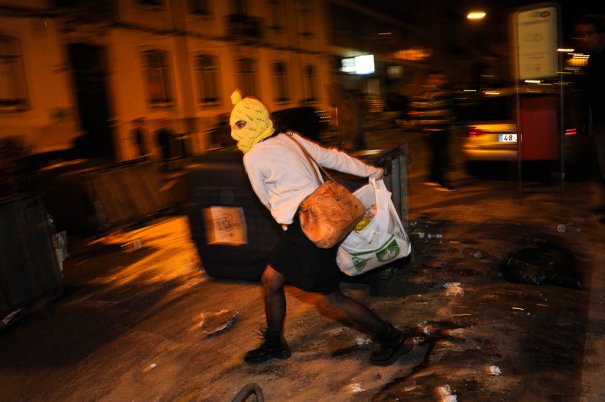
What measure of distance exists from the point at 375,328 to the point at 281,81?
80.8ft

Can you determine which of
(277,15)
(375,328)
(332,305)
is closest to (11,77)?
(332,305)

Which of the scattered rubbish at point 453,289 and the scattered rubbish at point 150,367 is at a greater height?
the scattered rubbish at point 453,289

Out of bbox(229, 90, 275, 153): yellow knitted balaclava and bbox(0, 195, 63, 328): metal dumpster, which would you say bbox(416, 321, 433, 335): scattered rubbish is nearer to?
bbox(229, 90, 275, 153): yellow knitted balaclava

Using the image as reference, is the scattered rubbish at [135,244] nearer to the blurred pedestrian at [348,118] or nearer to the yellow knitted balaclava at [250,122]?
the blurred pedestrian at [348,118]

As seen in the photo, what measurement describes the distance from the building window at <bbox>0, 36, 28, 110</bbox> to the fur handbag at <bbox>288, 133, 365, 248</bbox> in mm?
12448

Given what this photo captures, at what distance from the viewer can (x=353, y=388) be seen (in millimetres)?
3613

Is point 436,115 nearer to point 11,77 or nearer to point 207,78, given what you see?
point 11,77

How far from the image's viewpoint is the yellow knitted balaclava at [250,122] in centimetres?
367

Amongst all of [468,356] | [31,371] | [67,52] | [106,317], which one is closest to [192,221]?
[106,317]

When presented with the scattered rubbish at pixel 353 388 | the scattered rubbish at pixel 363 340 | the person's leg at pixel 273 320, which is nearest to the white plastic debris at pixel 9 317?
the person's leg at pixel 273 320

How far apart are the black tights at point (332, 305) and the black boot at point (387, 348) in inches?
1.9

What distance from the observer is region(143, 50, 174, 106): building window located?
18.6 meters

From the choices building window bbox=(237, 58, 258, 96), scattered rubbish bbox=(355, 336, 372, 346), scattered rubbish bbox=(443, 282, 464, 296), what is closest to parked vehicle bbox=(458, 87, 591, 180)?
scattered rubbish bbox=(443, 282, 464, 296)

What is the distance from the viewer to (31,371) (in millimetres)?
4453
